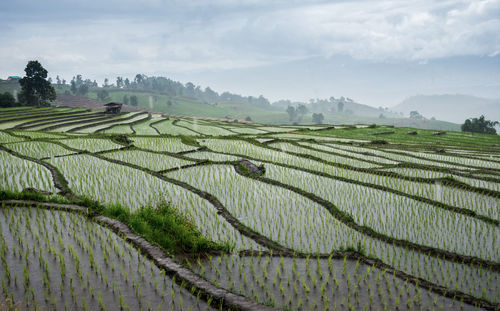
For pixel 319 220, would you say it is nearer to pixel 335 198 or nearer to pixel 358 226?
pixel 358 226

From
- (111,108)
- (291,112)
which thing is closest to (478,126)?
(111,108)

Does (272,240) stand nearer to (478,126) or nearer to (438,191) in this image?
(438,191)

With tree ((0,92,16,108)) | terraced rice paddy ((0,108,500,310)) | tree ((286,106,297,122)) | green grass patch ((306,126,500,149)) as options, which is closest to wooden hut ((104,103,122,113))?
tree ((0,92,16,108))

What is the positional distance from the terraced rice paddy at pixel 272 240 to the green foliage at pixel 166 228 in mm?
162

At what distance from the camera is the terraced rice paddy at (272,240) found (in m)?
3.17

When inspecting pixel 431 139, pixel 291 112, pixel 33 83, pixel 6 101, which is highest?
pixel 291 112

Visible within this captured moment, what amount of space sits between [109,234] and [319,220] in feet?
10.4

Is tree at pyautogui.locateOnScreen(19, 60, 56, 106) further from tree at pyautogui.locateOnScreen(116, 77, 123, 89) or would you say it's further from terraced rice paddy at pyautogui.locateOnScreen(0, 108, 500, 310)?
tree at pyautogui.locateOnScreen(116, 77, 123, 89)

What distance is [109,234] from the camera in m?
4.34

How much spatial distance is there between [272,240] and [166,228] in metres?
1.53

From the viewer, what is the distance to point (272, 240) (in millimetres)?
4496

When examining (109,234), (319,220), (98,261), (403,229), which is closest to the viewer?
(98,261)

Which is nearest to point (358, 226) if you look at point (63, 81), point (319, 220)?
point (319, 220)

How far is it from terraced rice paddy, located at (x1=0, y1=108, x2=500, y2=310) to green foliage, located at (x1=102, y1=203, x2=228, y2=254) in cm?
16
